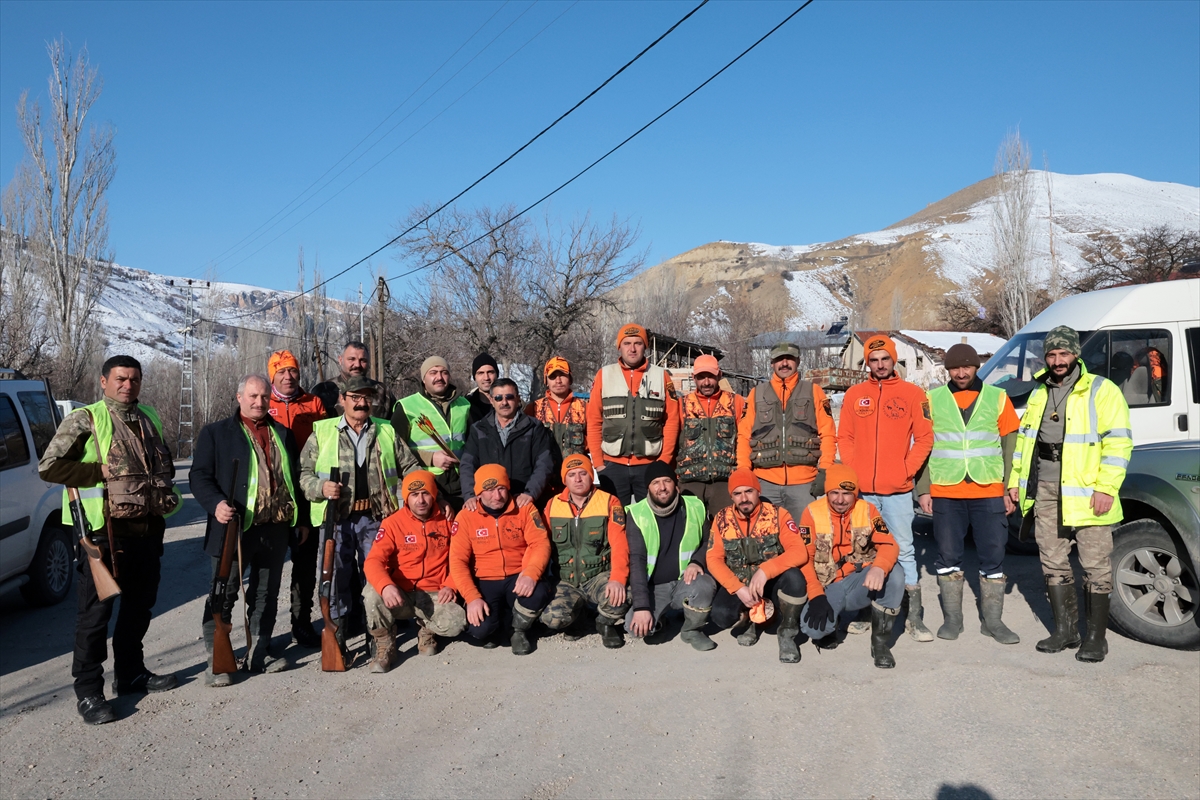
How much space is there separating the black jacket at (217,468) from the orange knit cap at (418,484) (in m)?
1.02

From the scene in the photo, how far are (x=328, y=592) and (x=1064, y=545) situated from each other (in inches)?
195

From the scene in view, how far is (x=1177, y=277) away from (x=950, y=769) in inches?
243

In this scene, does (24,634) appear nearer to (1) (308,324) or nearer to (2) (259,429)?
(2) (259,429)

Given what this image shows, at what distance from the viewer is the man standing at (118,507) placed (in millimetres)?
4504

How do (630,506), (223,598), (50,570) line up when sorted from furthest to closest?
(50,570) → (630,506) → (223,598)

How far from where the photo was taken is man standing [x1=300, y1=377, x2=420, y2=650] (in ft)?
17.4

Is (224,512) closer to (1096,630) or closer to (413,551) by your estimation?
(413,551)

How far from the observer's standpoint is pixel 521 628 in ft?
18.1

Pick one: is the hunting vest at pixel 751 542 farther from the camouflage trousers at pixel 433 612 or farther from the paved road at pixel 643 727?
the camouflage trousers at pixel 433 612

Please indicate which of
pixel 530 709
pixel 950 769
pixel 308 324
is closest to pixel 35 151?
pixel 308 324

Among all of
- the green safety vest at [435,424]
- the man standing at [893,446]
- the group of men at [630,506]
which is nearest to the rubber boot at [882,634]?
the group of men at [630,506]

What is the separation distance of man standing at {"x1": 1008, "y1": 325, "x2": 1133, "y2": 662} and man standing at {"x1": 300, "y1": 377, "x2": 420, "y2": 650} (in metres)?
4.46

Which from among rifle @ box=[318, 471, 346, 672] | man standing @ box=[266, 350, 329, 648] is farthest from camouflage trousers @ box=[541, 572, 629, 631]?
man standing @ box=[266, 350, 329, 648]

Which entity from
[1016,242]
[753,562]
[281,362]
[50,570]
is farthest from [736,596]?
[1016,242]
